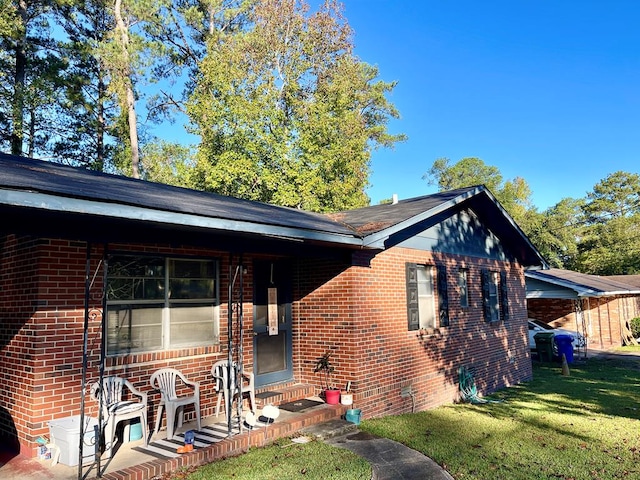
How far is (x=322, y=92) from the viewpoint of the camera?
22797 millimetres

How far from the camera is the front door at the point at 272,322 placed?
7.70m

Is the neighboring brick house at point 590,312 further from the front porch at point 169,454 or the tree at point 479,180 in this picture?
the tree at point 479,180

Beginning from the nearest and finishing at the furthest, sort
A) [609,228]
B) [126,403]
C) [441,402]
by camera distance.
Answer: [126,403] < [441,402] < [609,228]

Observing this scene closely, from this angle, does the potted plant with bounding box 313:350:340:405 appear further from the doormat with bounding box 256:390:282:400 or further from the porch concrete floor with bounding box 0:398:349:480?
the porch concrete floor with bounding box 0:398:349:480

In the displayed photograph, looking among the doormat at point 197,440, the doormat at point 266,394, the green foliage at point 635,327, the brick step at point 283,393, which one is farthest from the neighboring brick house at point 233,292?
the green foliage at point 635,327

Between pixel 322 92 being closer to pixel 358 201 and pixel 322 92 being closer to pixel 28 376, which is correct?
pixel 358 201

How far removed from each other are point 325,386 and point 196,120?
16.2m

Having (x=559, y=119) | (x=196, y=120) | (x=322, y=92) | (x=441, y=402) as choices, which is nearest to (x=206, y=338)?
(x=441, y=402)

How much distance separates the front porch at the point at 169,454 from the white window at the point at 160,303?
46.6 inches

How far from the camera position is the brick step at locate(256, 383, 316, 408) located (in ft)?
23.6

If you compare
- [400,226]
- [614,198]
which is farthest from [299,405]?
[614,198]

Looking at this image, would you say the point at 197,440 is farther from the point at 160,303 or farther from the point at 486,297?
the point at 486,297

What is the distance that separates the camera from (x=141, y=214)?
14.3 feet

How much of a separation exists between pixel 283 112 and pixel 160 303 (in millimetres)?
15742
